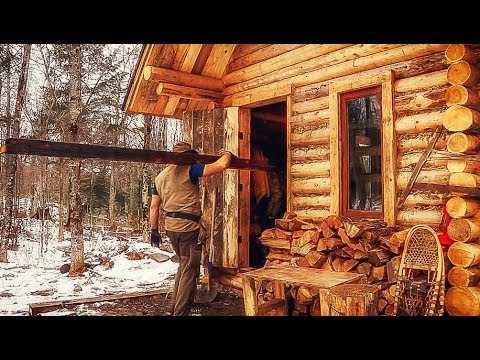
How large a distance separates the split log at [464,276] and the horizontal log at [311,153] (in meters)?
2.47

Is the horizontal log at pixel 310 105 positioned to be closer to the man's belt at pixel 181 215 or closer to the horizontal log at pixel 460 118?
the horizontal log at pixel 460 118

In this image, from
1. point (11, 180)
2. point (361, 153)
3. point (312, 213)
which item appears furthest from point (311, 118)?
point (11, 180)

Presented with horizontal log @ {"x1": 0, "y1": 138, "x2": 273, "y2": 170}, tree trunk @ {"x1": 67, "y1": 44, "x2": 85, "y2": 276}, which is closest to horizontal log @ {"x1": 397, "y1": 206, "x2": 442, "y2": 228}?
horizontal log @ {"x1": 0, "y1": 138, "x2": 273, "y2": 170}

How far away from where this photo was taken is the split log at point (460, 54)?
4.28m

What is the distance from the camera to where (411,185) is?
15.5 feet

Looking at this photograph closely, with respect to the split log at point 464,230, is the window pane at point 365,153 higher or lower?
higher

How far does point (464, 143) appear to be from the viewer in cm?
420

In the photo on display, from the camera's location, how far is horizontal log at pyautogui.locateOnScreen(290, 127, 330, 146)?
239 inches

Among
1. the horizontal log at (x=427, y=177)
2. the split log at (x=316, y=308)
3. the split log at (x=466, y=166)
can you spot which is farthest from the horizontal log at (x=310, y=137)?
the split log at (x=316, y=308)

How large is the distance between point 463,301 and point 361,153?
2368mm

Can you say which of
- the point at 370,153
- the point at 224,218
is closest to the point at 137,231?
the point at 224,218

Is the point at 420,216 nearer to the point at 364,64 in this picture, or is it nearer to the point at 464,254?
the point at 464,254

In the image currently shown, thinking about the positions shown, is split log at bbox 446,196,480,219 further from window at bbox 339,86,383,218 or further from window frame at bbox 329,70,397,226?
window at bbox 339,86,383,218
